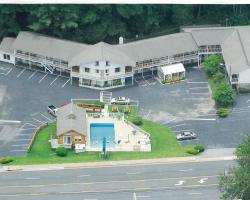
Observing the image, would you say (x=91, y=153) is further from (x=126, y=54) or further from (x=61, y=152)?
(x=126, y=54)

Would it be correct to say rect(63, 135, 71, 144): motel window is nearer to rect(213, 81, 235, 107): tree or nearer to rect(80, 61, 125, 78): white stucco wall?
rect(80, 61, 125, 78): white stucco wall

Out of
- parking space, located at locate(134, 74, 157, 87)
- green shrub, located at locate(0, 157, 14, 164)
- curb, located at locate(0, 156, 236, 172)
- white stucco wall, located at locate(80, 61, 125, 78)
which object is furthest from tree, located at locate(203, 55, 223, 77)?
green shrub, located at locate(0, 157, 14, 164)

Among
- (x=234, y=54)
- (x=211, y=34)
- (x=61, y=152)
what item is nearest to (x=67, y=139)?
(x=61, y=152)

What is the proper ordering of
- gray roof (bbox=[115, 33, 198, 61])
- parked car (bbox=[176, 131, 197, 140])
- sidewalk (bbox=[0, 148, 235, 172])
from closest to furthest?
sidewalk (bbox=[0, 148, 235, 172]) → parked car (bbox=[176, 131, 197, 140]) → gray roof (bbox=[115, 33, 198, 61])

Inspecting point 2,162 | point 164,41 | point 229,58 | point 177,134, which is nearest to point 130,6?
point 164,41

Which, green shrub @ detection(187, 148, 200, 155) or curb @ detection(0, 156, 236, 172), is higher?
green shrub @ detection(187, 148, 200, 155)

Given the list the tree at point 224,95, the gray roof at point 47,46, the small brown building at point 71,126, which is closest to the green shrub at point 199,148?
the tree at point 224,95

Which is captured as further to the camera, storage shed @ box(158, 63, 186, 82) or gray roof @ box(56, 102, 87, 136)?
storage shed @ box(158, 63, 186, 82)
